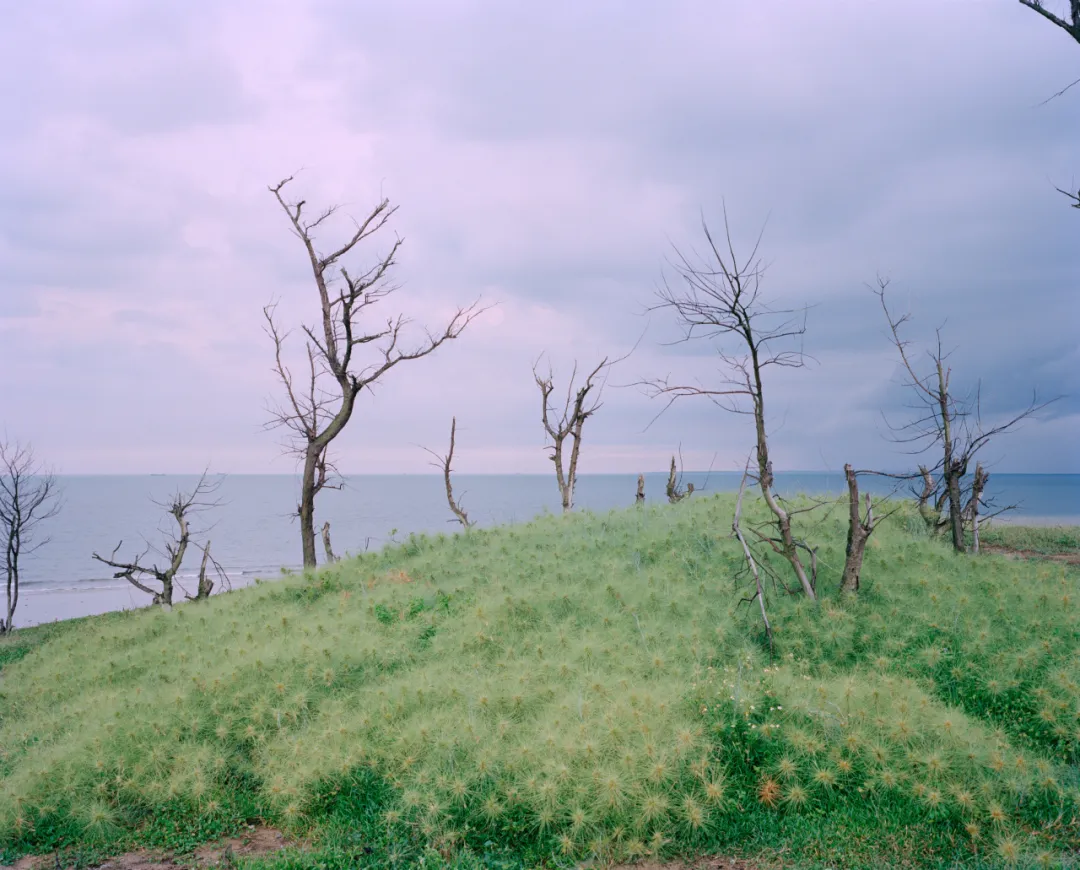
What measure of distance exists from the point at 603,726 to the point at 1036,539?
23130 mm

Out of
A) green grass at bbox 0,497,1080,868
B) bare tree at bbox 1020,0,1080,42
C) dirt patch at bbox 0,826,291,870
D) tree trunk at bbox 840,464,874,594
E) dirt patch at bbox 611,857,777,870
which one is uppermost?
bare tree at bbox 1020,0,1080,42

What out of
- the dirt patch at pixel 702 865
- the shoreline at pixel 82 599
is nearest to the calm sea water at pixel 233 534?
the shoreline at pixel 82 599

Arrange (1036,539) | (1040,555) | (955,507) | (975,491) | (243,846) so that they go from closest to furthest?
(243,846) → (955,507) → (975,491) → (1040,555) → (1036,539)

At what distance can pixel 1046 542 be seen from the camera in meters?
22.0

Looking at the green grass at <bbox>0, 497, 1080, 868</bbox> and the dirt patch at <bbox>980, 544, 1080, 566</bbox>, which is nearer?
the green grass at <bbox>0, 497, 1080, 868</bbox>

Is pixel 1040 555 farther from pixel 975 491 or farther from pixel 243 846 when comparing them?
pixel 243 846

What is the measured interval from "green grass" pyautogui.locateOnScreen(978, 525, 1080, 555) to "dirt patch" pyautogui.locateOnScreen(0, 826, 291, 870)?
2221 cm

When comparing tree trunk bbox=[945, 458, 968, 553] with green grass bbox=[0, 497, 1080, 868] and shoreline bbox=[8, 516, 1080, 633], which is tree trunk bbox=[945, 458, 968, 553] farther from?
shoreline bbox=[8, 516, 1080, 633]

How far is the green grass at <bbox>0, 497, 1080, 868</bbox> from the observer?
19.4ft

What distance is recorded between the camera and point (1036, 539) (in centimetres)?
2270

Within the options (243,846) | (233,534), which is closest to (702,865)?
(243,846)

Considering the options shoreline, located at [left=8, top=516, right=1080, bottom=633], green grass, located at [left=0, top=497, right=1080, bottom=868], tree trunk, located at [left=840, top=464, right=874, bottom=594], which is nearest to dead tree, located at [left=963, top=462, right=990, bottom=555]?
green grass, located at [left=0, top=497, right=1080, bottom=868]

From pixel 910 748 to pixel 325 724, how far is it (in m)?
6.60

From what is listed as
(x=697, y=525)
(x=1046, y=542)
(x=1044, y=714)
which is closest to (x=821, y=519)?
(x=697, y=525)
